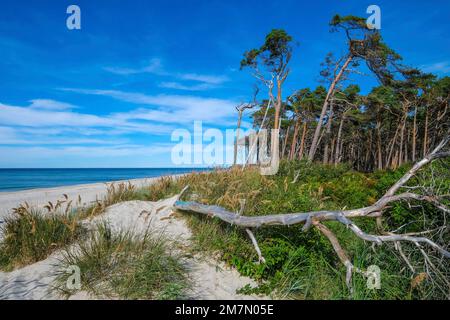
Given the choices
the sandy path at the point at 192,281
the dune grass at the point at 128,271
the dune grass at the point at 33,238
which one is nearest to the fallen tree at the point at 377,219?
the sandy path at the point at 192,281

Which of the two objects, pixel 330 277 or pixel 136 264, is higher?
pixel 136 264

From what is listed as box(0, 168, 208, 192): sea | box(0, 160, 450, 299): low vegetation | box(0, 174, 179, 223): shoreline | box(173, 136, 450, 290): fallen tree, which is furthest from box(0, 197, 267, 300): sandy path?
box(0, 168, 208, 192): sea

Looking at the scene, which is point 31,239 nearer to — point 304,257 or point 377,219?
point 304,257

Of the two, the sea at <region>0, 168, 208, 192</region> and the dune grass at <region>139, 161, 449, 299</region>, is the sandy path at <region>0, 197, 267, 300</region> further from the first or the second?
the sea at <region>0, 168, 208, 192</region>

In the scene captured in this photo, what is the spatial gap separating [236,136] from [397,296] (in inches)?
889

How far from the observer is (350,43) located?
18.1m

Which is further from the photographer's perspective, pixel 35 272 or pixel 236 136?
pixel 236 136

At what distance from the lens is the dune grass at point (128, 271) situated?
3561mm

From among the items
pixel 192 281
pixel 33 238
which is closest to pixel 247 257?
pixel 192 281

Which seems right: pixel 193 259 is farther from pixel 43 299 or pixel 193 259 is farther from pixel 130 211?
pixel 130 211

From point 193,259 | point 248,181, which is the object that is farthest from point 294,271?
point 248,181

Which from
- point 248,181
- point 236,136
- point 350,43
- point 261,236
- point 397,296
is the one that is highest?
point 350,43

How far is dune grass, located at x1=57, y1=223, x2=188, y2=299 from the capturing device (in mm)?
3561

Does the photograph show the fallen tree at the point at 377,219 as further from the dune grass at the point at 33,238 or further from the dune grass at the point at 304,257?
the dune grass at the point at 33,238
